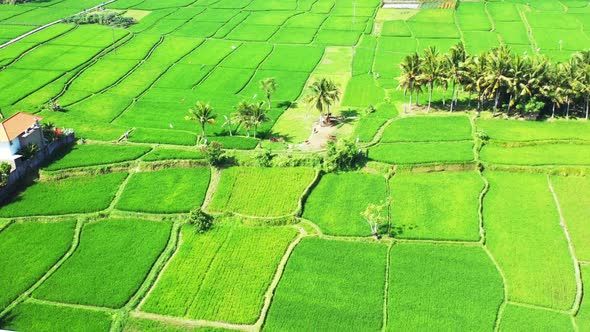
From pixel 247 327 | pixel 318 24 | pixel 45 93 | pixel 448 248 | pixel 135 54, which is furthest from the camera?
pixel 318 24

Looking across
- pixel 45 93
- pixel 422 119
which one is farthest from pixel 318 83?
pixel 45 93

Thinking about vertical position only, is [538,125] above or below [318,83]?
below

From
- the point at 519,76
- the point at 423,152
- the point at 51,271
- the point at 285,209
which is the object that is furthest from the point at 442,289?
the point at 519,76

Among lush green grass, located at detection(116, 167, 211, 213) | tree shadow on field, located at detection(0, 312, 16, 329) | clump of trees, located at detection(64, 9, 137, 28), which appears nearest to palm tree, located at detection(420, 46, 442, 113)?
lush green grass, located at detection(116, 167, 211, 213)

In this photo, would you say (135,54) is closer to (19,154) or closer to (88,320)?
(19,154)

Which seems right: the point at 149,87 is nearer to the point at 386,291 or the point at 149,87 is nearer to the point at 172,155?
the point at 172,155
